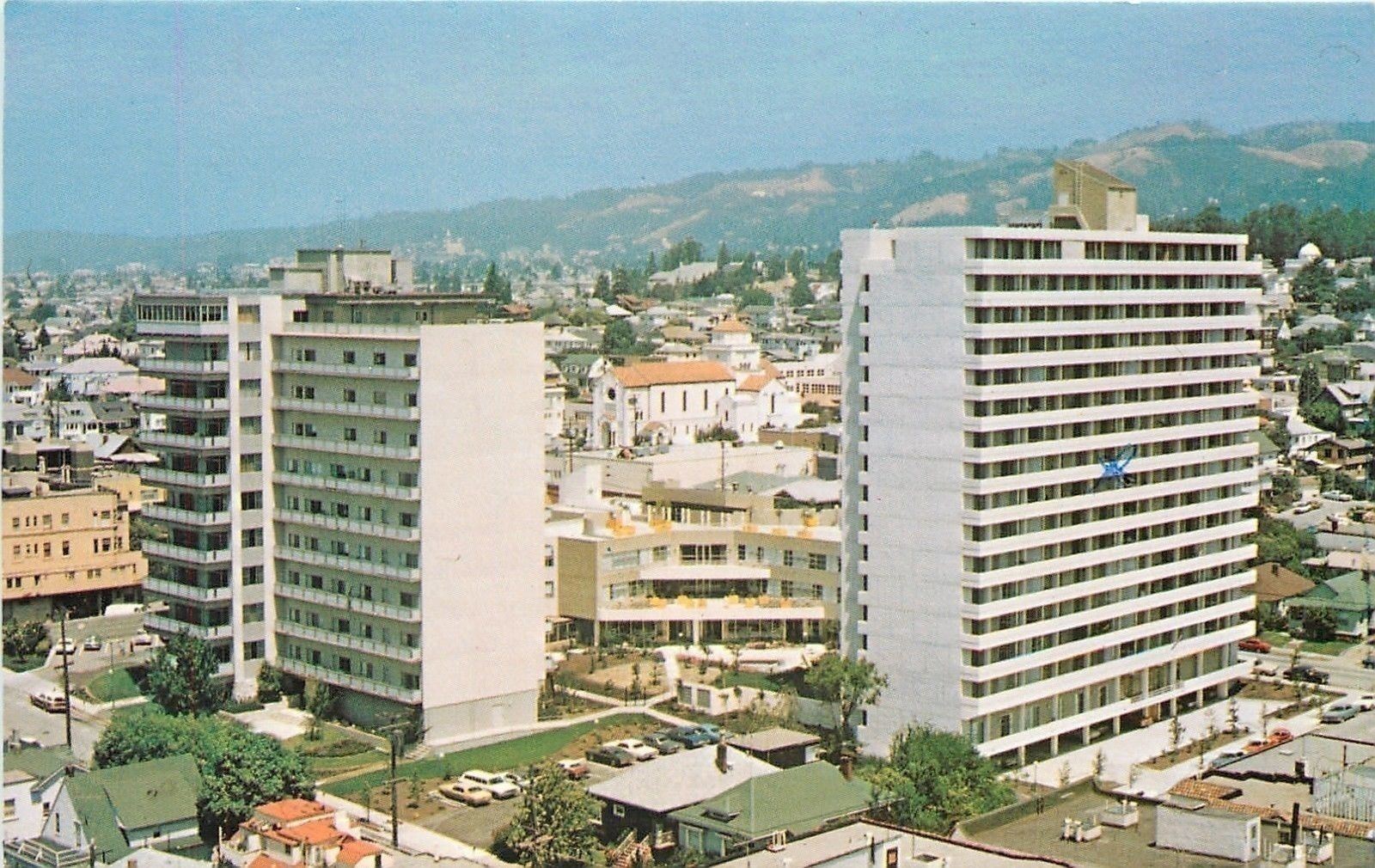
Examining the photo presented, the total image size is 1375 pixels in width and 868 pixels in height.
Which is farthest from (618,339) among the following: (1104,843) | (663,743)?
(1104,843)

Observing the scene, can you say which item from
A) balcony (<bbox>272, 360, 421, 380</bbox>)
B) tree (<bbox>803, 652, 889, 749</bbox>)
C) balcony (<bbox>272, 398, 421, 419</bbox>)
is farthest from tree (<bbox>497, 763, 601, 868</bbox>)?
balcony (<bbox>272, 360, 421, 380</bbox>)

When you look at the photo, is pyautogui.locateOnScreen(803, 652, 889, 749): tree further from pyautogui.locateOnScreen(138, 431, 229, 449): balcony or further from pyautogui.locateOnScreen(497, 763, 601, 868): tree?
pyautogui.locateOnScreen(138, 431, 229, 449): balcony

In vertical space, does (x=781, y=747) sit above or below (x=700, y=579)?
below

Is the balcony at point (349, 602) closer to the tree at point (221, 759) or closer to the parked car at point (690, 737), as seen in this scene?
the tree at point (221, 759)

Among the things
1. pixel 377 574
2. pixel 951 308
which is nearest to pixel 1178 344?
pixel 951 308

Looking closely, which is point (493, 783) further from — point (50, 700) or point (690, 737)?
point (50, 700)

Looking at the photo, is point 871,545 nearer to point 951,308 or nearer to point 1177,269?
point 951,308
